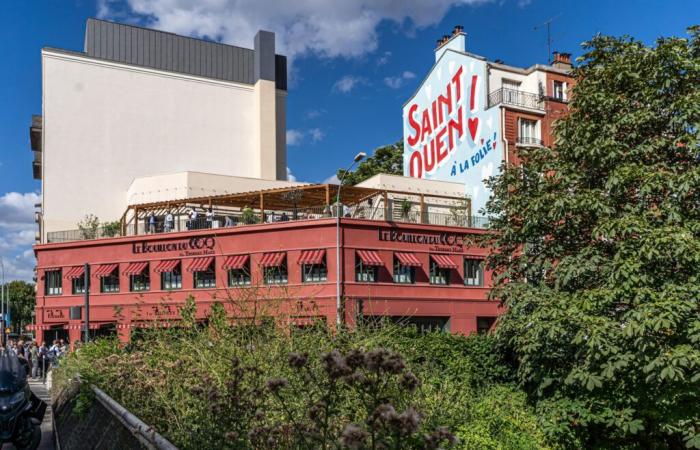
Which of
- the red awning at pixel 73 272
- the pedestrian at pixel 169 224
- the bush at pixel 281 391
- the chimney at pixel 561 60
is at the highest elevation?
the chimney at pixel 561 60

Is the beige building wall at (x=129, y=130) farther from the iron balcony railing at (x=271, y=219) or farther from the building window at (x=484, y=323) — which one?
the building window at (x=484, y=323)

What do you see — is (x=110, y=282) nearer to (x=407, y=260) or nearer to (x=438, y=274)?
(x=407, y=260)

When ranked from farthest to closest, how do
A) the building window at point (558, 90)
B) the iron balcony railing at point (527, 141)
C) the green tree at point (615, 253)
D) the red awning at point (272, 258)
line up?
1. the building window at point (558, 90)
2. the iron balcony railing at point (527, 141)
3. the red awning at point (272, 258)
4. the green tree at point (615, 253)

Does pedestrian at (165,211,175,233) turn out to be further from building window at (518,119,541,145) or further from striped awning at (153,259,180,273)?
building window at (518,119,541,145)

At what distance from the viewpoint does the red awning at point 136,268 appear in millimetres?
34141

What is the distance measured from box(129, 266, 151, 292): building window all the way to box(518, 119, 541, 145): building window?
2157 cm

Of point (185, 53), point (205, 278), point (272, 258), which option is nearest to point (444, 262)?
point (272, 258)

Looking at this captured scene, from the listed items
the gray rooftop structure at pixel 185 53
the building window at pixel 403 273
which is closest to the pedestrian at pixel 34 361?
the building window at pixel 403 273

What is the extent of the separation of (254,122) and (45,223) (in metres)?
16.1

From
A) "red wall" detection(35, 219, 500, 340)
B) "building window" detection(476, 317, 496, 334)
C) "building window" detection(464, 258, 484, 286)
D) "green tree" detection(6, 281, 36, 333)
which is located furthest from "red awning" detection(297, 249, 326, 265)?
"green tree" detection(6, 281, 36, 333)

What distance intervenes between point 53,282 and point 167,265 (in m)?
8.66

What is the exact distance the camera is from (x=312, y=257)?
30.3 metres

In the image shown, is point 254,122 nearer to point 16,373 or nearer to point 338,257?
point 338,257

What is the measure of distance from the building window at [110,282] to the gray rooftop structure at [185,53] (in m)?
17.0
